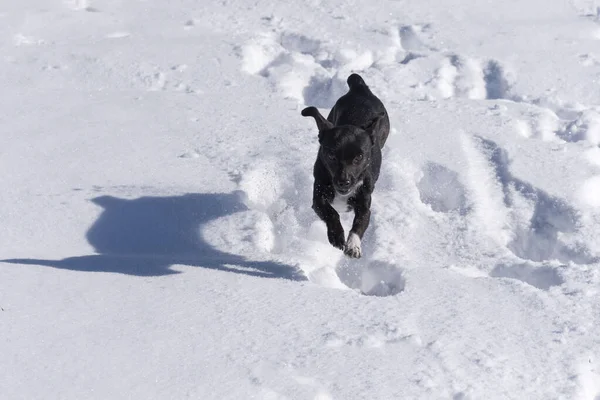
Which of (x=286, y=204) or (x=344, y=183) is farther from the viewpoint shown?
(x=286, y=204)

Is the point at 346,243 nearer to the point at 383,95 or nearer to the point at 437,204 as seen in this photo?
the point at 437,204

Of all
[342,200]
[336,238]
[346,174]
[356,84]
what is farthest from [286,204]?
[356,84]

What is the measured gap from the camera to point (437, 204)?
19.3ft

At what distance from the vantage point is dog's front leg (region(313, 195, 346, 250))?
16.7 feet

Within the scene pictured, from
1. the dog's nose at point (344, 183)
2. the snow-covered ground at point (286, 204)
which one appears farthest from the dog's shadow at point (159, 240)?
the dog's nose at point (344, 183)

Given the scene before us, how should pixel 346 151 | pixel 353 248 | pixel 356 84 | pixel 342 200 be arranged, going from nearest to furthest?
pixel 353 248 < pixel 346 151 < pixel 342 200 < pixel 356 84

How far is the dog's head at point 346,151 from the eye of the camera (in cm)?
503

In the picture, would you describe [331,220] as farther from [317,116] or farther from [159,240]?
[159,240]

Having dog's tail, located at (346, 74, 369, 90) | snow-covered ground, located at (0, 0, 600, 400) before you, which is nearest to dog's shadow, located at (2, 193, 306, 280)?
snow-covered ground, located at (0, 0, 600, 400)

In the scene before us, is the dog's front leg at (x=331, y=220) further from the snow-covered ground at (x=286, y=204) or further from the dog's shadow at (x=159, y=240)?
the dog's shadow at (x=159, y=240)

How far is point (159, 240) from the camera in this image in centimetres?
527

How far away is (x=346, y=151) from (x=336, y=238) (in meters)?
0.52

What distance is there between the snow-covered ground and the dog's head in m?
0.47

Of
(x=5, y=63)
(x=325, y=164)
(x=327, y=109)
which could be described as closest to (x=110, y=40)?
(x=5, y=63)
